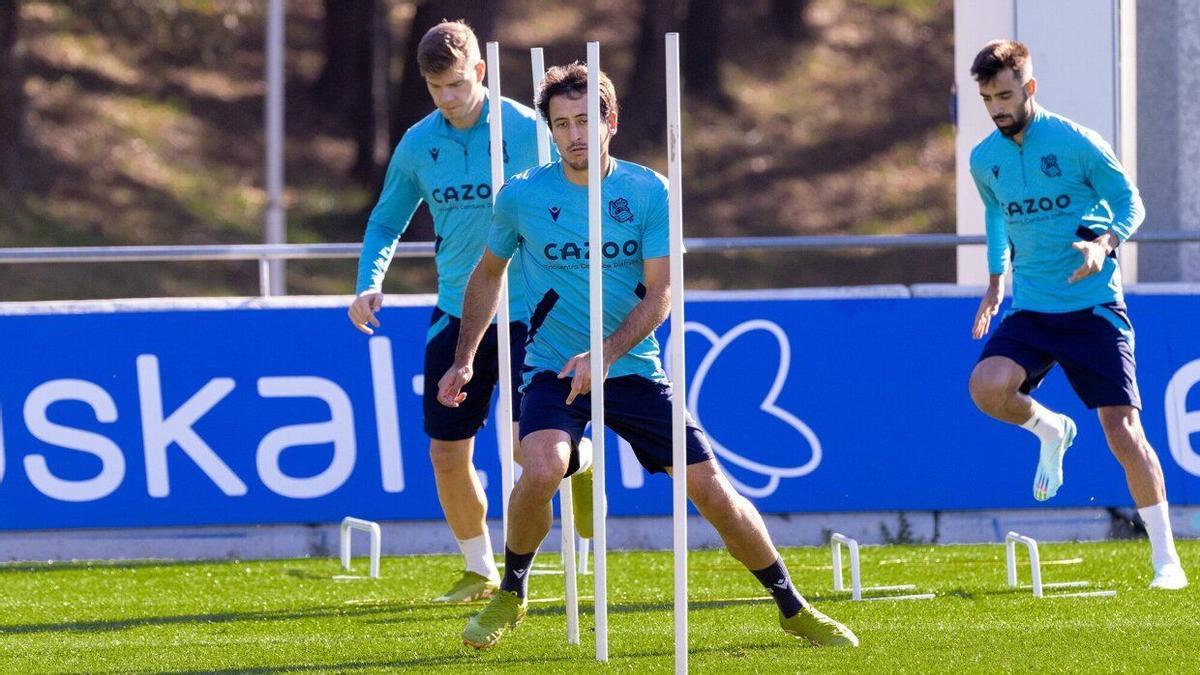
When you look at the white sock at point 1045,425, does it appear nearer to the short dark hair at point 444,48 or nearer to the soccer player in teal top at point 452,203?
the soccer player in teal top at point 452,203

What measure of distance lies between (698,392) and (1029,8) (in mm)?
2905

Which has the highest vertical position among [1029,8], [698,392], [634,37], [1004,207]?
[634,37]

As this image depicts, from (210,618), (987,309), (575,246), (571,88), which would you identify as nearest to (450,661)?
(575,246)

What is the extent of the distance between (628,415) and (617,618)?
150 centimetres

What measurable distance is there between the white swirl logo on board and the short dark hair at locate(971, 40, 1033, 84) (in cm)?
246

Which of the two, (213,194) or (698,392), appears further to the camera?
(213,194)

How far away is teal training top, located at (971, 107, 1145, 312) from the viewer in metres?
8.09

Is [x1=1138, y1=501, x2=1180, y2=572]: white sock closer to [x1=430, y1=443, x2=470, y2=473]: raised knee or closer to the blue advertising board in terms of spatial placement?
the blue advertising board

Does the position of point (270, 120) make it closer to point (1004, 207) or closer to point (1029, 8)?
point (1029, 8)

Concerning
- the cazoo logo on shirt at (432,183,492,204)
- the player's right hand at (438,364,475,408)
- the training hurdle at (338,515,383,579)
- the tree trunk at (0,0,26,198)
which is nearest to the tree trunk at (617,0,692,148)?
the tree trunk at (0,0,26,198)

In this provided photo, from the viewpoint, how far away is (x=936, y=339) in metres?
10.2

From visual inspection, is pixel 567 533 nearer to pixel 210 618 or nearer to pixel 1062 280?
pixel 210 618

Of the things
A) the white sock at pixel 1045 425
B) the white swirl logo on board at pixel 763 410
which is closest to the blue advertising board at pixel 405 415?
the white swirl logo on board at pixel 763 410

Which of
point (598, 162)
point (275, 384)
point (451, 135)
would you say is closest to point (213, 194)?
point (275, 384)
